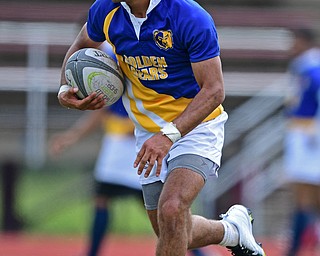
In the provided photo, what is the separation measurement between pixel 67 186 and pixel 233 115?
2.57 m

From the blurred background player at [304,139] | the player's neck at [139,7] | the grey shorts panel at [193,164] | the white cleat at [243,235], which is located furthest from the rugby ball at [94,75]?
the blurred background player at [304,139]

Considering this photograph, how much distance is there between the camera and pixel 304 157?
9.86 m

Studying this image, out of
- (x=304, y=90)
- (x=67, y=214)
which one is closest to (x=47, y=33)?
(x=67, y=214)

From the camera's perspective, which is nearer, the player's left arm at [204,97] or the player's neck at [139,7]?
the player's left arm at [204,97]

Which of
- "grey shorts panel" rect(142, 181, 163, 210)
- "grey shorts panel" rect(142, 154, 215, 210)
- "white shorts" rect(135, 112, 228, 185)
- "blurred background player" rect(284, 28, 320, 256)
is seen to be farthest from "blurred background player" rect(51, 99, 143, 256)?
"grey shorts panel" rect(142, 154, 215, 210)

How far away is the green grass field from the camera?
13.2 m

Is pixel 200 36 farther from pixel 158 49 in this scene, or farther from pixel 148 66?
pixel 148 66

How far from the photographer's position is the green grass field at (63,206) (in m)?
13.2

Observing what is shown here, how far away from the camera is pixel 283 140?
13.9 meters

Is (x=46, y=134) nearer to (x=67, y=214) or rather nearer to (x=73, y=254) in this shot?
(x=67, y=214)

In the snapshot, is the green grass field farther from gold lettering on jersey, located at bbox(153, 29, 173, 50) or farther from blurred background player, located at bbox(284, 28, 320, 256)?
gold lettering on jersey, located at bbox(153, 29, 173, 50)

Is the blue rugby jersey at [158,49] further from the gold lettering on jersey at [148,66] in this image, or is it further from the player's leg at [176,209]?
the player's leg at [176,209]

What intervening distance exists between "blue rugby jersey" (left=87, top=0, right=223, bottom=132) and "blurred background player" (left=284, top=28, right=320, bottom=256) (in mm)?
3956

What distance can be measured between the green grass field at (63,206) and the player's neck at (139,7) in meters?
7.81
